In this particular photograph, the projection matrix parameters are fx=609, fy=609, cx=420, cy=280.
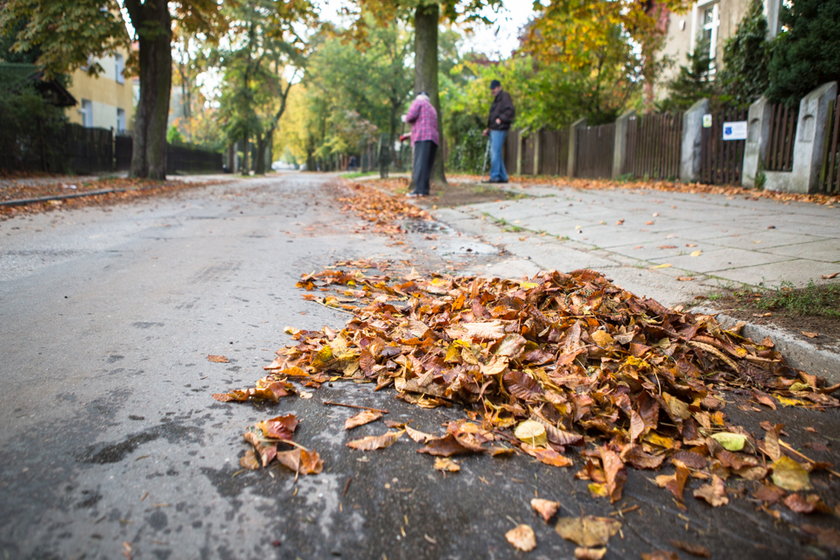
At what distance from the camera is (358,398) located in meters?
2.31

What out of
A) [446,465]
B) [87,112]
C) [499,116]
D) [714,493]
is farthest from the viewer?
[87,112]

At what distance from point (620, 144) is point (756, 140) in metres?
5.04

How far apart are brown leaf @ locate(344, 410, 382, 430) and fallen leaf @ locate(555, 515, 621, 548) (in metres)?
0.76

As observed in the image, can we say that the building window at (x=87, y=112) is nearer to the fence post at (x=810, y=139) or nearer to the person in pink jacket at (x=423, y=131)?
the person in pink jacket at (x=423, y=131)

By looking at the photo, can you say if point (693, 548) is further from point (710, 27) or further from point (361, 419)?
point (710, 27)

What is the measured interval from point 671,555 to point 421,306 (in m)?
2.24

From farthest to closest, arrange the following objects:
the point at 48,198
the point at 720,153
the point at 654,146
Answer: the point at 654,146, the point at 720,153, the point at 48,198

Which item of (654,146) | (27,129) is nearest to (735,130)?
(654,146)

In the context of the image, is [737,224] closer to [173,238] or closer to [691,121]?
[173,238]

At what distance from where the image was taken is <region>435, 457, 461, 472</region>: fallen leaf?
5.96 feet

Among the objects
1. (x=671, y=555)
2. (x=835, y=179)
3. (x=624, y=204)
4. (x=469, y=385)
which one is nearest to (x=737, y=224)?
(x=624, y=204)

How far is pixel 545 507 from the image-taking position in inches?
63.9

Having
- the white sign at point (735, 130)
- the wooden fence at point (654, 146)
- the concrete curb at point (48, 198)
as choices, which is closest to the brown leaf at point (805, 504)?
the concrete curb at point (48, 198)

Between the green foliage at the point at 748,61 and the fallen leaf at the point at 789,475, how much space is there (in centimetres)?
1444
